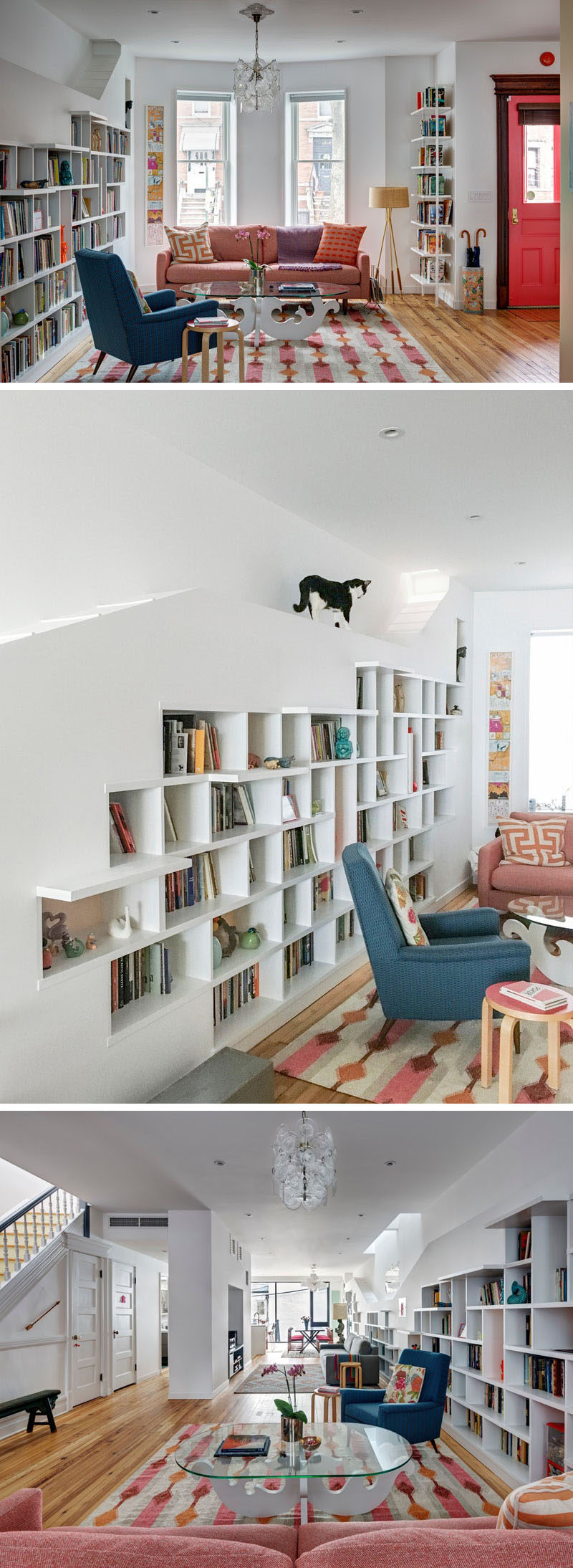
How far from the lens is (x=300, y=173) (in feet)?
10.5

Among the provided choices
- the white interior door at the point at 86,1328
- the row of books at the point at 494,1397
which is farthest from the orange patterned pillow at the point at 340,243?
the white interior door at the point at 86,1328

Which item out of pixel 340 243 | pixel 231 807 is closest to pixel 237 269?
pixel 340 243

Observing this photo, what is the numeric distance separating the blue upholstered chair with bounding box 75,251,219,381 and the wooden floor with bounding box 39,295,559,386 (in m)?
0.27

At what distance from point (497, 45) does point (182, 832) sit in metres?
2.93

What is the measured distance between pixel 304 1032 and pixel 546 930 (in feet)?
4.66

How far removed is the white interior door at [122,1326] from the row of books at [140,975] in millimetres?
9150

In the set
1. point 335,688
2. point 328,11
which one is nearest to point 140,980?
point 335,688

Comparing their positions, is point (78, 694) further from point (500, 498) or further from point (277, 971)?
point (500, 498)

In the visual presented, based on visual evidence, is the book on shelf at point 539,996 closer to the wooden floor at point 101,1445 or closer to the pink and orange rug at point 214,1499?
the pink and orange rug at point 214,1499

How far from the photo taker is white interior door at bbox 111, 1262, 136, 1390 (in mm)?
10523

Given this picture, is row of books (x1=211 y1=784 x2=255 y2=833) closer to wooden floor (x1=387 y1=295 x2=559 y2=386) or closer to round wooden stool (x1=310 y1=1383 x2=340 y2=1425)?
wooden floor (x1=387 y1=295 x2=559 y2=386)

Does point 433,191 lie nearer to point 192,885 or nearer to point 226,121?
point 226,121

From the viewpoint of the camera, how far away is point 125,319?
11.1ft

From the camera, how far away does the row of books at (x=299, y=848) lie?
3693mm
